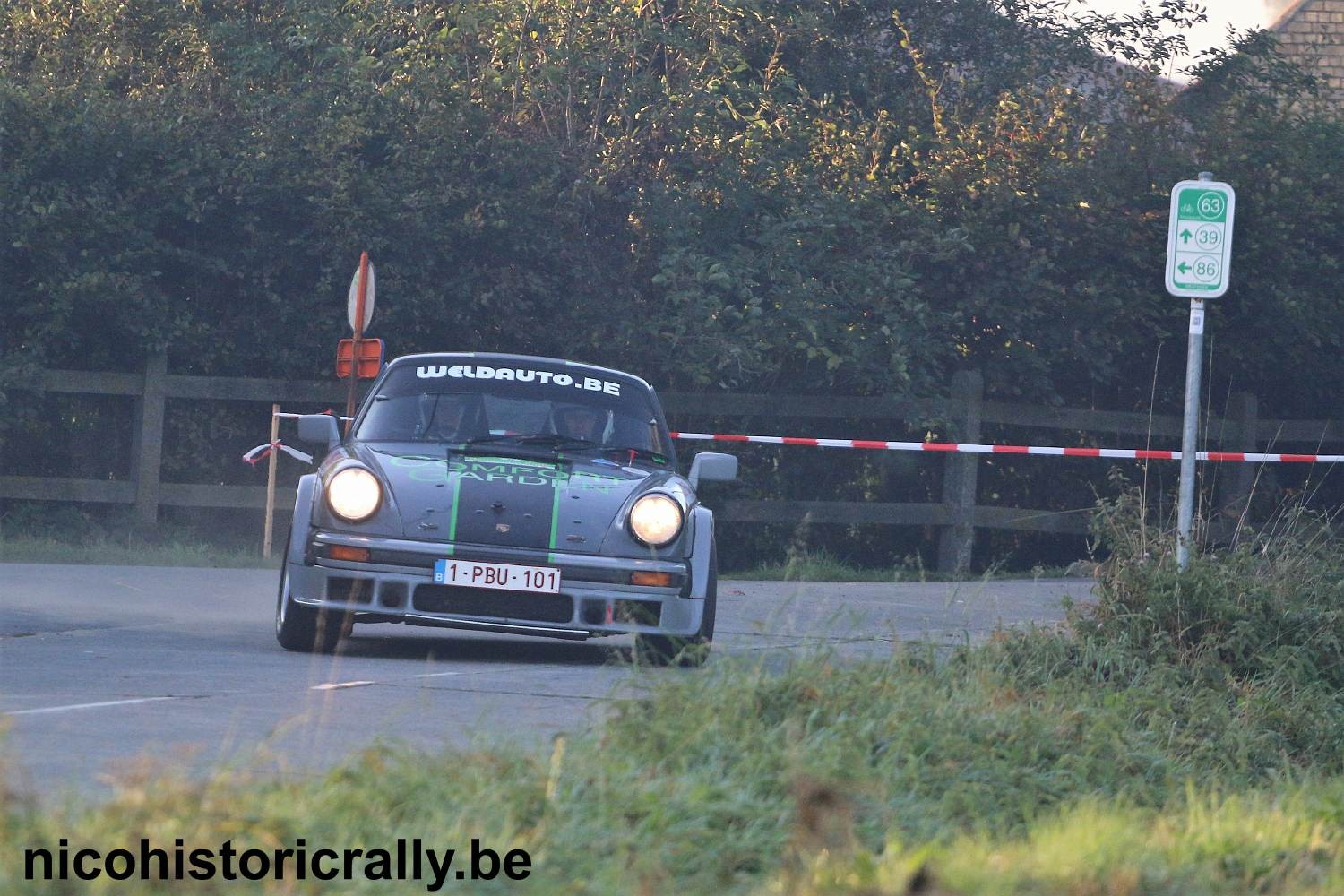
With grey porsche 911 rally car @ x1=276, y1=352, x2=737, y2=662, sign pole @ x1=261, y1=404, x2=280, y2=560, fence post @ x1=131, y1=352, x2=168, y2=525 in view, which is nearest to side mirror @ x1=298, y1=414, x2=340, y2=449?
grey porsche 911 rally car @ x1=276, y1=352, x2=737, y2=662

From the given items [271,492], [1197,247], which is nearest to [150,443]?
[271,492]

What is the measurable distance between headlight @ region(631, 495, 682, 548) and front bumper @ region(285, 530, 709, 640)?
12cm

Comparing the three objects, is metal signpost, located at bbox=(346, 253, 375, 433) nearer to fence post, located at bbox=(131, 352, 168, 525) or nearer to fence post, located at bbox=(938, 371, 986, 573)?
fence post, located at bbox=(131, 352, 168, 525)

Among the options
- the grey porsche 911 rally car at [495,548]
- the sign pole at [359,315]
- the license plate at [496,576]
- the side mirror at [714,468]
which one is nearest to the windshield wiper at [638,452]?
the side mirror at [714,468]

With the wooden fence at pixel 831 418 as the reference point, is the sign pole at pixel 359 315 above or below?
above

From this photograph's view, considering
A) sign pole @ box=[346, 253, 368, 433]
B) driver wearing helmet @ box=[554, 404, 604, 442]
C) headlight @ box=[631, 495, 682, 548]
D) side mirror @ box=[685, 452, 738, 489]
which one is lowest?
headlight @ box=[631, 495, 682, 548]

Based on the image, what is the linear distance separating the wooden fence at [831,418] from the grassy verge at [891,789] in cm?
912

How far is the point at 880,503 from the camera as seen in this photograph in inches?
678

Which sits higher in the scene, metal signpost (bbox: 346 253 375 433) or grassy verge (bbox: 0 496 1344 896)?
metal signpost (bbox: 346 253 375 433)

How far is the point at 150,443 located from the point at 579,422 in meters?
7.85

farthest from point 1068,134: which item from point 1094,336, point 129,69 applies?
point 129,69

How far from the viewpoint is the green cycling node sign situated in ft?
31.3

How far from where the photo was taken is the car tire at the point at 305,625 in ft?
28.1

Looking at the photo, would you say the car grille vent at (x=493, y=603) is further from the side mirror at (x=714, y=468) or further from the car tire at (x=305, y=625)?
the side mirror at (x=714, y=468)
